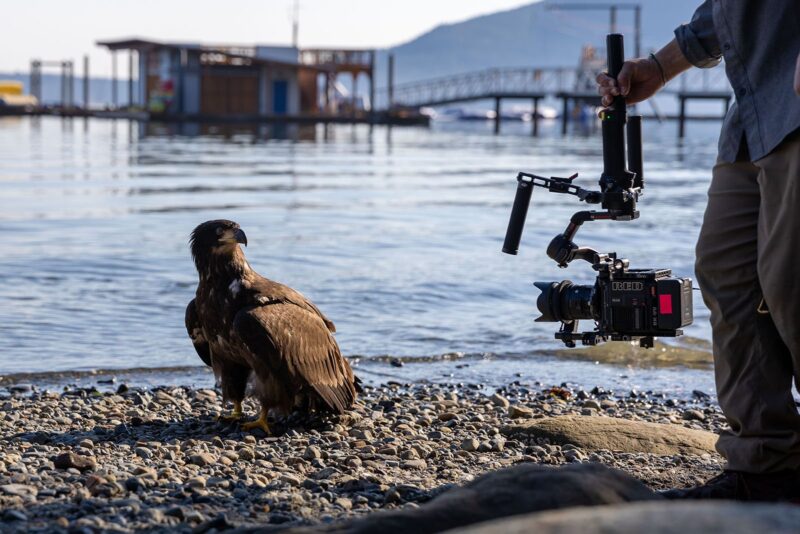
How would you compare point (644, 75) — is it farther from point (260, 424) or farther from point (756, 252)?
point (260, 424)

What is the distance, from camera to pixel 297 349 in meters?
6.10

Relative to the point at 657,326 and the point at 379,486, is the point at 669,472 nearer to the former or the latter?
the point at 657,326

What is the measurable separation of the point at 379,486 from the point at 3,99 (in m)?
82.6

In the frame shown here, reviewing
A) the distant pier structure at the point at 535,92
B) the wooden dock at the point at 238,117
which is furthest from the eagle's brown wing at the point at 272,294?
the distant pier structure at the point at 535,92

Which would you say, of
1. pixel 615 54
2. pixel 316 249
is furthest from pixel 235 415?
pixel 316 249

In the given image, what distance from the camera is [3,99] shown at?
82.3 metres

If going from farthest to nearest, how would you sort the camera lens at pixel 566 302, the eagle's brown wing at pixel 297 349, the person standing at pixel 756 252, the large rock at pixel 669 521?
the eagle's brown wing at pixel 297 349
the camera lens at pixel 566 302
the person standing at pixel 756 252
the large rock at pixel 669 521

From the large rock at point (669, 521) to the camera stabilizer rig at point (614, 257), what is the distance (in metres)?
2.39

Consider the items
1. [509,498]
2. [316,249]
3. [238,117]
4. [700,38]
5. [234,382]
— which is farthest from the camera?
[238,117]

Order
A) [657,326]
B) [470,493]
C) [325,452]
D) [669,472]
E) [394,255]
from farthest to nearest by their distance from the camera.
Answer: [394,255] < [325,452] < [669,472] < [657,326] < [470,493]

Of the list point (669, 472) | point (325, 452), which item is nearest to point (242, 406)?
point (325, 452)

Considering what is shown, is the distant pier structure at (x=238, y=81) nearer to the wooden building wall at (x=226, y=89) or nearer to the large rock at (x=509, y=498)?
the wooden building wall at (x=226, y=89)

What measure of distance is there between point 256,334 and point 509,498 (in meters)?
2.92

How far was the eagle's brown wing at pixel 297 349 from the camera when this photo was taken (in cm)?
592
